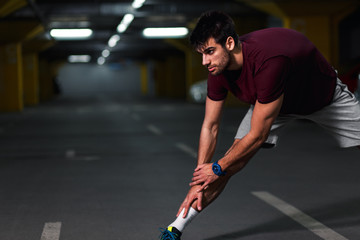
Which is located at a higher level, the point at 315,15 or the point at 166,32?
the point at 315,15

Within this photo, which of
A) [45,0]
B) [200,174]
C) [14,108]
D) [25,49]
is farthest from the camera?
Result: [25,49]

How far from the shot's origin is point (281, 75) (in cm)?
359

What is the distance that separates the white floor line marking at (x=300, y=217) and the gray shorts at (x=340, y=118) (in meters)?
0.75

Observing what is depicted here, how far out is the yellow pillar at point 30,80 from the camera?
37.6 m

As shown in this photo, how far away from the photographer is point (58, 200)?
20.4 ft

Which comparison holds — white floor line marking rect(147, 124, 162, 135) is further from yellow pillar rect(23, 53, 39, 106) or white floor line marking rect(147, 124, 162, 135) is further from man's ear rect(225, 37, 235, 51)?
yellow pillar rect(23, 53, 39, 106)

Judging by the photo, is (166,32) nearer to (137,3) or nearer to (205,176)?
(137,3)

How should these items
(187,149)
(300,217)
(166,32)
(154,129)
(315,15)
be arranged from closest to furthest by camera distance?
(300,217), (187,149), (154,129), (315,15), (166,32)

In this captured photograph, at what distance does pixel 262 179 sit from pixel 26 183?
10.0 feet

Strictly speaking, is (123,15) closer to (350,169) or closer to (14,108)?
(14,108)

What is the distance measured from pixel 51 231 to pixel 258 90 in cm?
232

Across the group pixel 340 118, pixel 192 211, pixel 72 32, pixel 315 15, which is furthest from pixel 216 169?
pixel 72 32

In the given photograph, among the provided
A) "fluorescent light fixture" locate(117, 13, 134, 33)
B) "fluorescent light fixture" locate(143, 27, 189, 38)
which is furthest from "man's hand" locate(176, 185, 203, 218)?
"fluorescent light fixture" locate(143, 27, 189, 38)

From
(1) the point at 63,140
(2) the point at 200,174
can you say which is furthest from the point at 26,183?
(1) the point at 63,140
